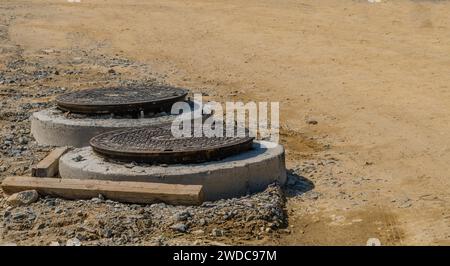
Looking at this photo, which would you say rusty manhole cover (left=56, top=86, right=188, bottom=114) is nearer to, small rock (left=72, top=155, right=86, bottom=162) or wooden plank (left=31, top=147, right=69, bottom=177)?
wooden plank (left=31, top=147, right=69, bottom=177)

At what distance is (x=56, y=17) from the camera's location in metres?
19.1

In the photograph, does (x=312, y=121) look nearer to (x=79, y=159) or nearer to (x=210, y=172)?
(x=210, y=172)

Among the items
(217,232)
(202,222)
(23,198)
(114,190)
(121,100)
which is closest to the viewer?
(217,232)

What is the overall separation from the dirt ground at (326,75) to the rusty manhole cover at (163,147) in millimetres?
713

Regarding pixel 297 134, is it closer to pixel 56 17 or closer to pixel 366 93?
pixel 366 93

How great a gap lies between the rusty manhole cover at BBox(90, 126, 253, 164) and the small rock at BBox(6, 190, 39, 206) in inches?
27.0

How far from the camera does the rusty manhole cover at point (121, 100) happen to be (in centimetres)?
688

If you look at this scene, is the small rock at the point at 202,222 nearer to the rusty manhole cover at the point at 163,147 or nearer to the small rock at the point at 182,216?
the small rock at the point at 182,216

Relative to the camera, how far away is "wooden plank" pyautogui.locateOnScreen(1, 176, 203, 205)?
5023 millimetres

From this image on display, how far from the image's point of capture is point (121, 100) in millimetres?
7109

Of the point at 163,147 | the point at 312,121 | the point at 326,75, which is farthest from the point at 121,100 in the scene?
the point at 326,75

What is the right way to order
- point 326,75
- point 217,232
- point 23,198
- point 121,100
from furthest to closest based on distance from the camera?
1. point 326,75
2. point 121,100
3. point 23,198
4. point 217,232

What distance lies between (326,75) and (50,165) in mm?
6248
